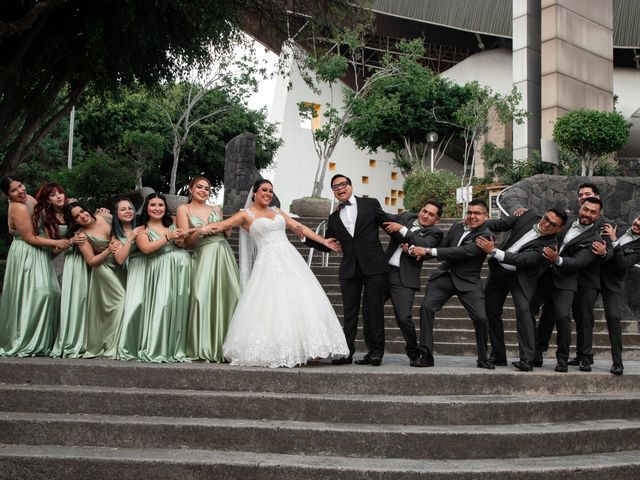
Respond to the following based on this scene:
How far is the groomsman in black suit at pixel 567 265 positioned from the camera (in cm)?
691

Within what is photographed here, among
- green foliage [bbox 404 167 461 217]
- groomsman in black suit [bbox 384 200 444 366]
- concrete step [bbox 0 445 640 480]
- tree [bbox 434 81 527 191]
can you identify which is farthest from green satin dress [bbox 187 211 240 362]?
tree [bbox 434 81 527 191]

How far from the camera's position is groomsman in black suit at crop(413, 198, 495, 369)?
684 centimetres

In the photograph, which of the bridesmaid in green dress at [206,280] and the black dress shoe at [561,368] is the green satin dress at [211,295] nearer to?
the bridesmaid in green dress at [206,280]

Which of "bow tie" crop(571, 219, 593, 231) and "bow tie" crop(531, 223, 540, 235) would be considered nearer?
"bow tie" crop(531, 223, 540, 235)

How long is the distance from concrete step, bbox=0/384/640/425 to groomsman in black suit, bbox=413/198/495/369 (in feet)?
3.13

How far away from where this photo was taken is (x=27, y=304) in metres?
7.16

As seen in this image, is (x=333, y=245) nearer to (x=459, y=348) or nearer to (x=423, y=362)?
(x=423, y=362)

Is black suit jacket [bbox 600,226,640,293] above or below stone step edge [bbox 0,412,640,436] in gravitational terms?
above

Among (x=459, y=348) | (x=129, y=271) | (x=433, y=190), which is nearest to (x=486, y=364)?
(x=459, y=348)

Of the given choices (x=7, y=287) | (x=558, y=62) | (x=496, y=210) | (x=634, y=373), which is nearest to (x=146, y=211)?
(x=7, y=287)

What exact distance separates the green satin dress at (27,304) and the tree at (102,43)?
3.17 meters

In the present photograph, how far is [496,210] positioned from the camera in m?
18.4

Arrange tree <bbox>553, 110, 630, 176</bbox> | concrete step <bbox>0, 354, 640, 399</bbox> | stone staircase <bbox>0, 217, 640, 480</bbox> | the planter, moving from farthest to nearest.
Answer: the planter → tree <bbox>553, 110, 630, 176</bbox> → concrete step <bbox>0, 354, 640, 399</bbox> → stone staircase <bbox>0, 217, 640, 480</bbox>

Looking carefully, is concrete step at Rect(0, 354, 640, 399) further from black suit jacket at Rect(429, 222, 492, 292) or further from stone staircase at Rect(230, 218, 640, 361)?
stone staircase at Rect(230, 218, 640, 361)
